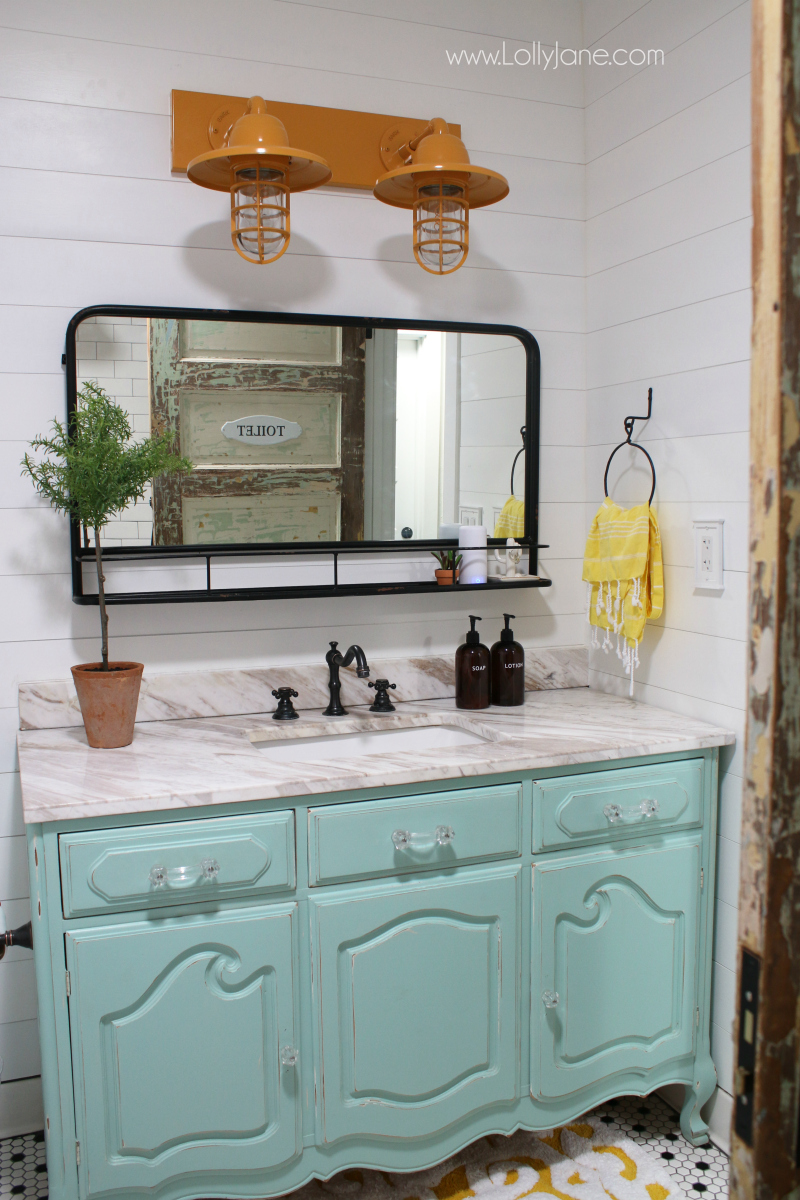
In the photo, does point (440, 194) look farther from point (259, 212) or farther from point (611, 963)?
point (611, 963)

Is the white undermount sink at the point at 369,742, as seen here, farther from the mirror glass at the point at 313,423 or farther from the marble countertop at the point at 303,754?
the mirror glass at the point at 313,423

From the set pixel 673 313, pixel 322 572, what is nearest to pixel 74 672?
pixel 322 572

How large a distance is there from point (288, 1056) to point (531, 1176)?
645mm

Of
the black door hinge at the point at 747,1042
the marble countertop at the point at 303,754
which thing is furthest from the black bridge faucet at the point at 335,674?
the black door hinge at the point at 747,1042

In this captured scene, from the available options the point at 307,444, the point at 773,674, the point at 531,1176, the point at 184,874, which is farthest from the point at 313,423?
the point at 531,1176

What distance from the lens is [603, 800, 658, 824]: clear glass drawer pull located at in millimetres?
1804

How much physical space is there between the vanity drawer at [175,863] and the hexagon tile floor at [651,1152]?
2.61 feet

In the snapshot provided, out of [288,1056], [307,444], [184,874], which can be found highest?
[307,444]

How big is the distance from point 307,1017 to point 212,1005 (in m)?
0.17

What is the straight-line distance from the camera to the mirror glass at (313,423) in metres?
1.94

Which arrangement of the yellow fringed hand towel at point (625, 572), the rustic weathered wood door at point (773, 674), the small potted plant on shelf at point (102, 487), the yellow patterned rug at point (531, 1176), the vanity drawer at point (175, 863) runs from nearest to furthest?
the rustic weathered wood door at point (773, 674)
the vanity drawer at point (175, 863)
the small potted plant on shelf at point (102, 487)
the yellow patterned rug at point (531, 1176)
the yellow fringed hand towel at point (625, 572)

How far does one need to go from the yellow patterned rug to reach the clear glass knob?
1.34ft

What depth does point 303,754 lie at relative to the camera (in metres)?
1.96

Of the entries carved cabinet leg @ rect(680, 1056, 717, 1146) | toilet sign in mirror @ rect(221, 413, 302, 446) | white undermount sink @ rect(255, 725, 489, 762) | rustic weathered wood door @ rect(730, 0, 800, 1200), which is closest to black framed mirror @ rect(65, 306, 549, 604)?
toilet sign in mirror @ rect(221, 413, 302, 446)
